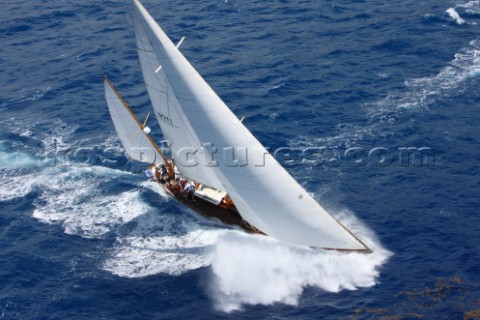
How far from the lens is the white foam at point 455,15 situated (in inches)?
2708

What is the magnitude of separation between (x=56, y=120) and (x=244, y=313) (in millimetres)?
32844

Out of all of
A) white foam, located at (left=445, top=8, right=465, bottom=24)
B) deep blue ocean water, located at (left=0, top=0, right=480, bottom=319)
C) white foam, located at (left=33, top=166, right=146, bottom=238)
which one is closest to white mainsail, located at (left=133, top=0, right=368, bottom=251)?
deep blue ocean water, located at (left=0, top=0, right=480, bottom=319)

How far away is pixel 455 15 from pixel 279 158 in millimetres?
35890

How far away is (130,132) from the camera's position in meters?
45.7

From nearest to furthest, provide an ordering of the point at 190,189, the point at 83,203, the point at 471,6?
the point at 190,189 < the point at 83,203 < the point at 471,6

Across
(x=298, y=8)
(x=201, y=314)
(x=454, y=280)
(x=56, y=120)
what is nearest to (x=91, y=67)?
(x=56, y=120)

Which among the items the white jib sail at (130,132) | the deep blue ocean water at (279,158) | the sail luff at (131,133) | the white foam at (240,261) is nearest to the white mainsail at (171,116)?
the sail luff at (131,133)

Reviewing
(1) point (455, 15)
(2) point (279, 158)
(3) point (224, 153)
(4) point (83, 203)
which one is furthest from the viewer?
(1) point (455, 15)

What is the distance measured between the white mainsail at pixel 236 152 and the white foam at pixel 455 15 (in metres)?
43.2

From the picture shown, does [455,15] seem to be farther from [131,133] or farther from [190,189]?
[131,133]

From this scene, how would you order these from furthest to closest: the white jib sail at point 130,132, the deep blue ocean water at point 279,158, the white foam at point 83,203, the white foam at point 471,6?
the white foam at point 471,6 → the white foam at point 83,203 → the white jib sail at point 130,132 → the deep blue ocean water at point 279,158

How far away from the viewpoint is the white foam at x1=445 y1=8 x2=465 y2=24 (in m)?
68.8

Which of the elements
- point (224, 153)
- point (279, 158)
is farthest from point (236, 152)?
point (279, 158)

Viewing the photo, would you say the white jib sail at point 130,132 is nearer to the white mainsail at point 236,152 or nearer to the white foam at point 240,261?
the white foam at point 240,261
